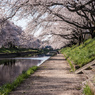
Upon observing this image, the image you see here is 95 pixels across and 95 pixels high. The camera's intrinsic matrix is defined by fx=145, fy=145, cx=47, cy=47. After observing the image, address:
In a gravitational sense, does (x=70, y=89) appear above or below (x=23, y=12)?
below

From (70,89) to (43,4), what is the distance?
4630 millimetres

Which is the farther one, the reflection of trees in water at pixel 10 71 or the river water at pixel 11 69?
the river water at pixel 11 69

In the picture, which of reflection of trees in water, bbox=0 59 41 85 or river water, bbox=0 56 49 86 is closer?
reflection of trees in water, bbox=0 59 41 85

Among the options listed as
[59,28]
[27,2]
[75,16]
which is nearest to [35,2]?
[27,2]

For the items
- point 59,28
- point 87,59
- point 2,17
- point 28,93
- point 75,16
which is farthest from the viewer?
point 59,28

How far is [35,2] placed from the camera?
24.7 ft

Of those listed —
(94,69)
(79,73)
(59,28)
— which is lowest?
(79,73)

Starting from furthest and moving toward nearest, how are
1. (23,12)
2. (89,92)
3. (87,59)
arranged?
(87,59) < (23,12) < (89,92)

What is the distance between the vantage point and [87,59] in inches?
348

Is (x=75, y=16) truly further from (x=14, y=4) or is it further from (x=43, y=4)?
(x=14, y=4)

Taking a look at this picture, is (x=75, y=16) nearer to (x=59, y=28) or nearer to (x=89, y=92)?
(x=59, y=28)

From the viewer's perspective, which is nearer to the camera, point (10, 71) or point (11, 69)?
point (10, 71)

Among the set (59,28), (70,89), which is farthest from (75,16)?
(70,89)

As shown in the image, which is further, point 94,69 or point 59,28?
point 59,28
